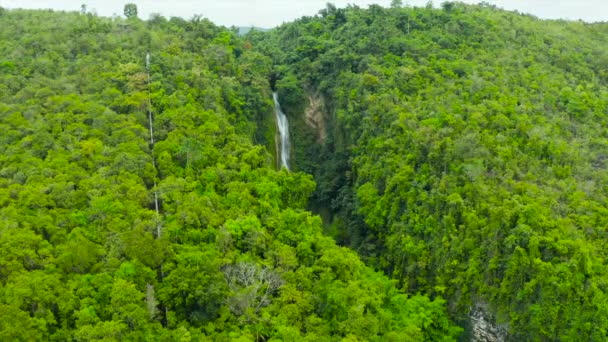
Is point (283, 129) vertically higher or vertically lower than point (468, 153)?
lower

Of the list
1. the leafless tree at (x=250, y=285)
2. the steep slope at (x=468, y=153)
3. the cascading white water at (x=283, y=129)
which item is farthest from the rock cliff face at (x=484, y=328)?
the cascading white water at (x=283, y=129)

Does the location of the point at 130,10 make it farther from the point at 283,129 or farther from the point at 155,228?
the point at 155,228

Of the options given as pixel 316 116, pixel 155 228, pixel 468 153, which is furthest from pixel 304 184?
pixel 316 116

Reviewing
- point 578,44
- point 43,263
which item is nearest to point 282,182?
point 43,263

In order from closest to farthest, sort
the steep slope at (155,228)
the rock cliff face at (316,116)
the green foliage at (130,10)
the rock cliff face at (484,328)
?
1. the steep slope at (155,228)
2. the rock cliff face at (484,328)
3. the rock cliff face at (316,116)
4. the green foliage at (130,10)

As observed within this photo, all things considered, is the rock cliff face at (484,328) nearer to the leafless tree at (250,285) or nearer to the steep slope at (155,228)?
the steep slope at (155,228)

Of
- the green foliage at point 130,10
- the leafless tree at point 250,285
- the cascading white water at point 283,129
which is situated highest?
the green foliage at point 130,10

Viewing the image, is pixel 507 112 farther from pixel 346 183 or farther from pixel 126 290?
pixel 126 290
